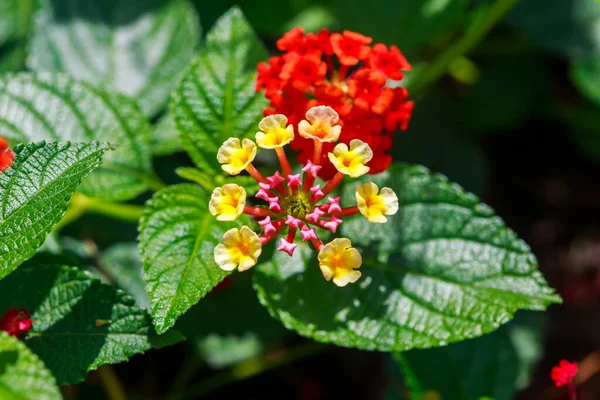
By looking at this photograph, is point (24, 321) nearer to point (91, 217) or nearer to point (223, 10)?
point (91, 217)

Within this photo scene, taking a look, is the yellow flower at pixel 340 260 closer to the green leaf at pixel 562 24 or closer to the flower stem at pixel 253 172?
the flower stem at pixel 253 172

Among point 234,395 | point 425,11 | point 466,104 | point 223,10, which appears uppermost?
point 223,10

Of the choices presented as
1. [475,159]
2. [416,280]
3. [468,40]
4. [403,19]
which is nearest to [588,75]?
[475,159]

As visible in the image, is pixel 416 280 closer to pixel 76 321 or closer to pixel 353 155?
pixel 353 155

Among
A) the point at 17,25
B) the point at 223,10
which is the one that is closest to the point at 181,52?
the point at 223,10

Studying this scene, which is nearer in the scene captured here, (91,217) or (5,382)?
(5,382)

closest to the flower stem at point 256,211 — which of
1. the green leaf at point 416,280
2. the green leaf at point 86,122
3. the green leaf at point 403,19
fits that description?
the green leaf at point 416,280
